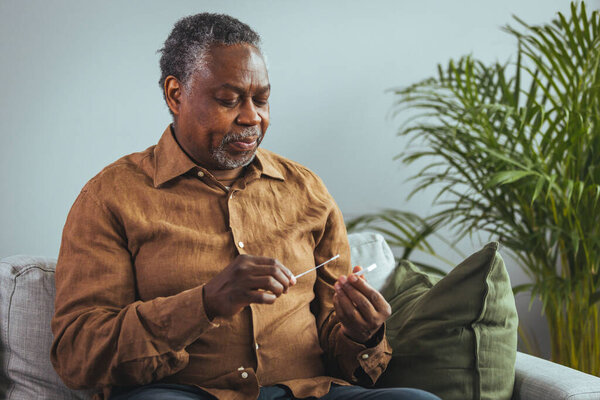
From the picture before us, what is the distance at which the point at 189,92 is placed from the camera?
1.32 meters

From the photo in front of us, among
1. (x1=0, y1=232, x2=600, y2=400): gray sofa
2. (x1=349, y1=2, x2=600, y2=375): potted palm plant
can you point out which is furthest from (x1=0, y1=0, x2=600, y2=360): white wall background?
(x1=0, y1=232, x2=600, y2=400): gray sofa

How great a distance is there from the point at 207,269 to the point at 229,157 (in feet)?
0.80

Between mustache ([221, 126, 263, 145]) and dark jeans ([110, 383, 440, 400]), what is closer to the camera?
dark jeans ([110, 383, 440, 400])

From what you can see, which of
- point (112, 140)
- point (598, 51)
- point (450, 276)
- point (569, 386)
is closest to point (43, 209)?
point (112, 140)

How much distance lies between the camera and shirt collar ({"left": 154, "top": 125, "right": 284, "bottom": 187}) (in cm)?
130

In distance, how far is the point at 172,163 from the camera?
4.32 ft

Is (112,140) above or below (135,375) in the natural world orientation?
above

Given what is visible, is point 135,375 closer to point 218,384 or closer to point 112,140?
point 218,384

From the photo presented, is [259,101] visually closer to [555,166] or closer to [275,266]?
[275,266]

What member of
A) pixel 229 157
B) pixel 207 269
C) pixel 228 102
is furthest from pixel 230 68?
pixel 207 269

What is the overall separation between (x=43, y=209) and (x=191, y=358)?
0.88 metres

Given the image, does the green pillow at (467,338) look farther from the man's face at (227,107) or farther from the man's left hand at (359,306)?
the man's face at (227,107)

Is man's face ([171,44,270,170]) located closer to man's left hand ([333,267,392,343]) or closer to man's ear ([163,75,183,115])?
man's ear ([163,75,183,115])

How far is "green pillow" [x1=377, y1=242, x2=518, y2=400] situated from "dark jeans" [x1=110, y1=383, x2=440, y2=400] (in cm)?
16
